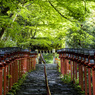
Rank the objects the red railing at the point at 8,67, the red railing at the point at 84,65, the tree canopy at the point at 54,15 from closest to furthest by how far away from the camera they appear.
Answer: the red railing at the point at 84,65, the red railing at the point at 8,67, the tree canopy at the point at 54,15

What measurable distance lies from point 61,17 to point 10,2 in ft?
11.2

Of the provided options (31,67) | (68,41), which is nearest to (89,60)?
(68,41)

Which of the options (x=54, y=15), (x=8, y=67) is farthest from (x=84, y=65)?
(x=54, y=15)

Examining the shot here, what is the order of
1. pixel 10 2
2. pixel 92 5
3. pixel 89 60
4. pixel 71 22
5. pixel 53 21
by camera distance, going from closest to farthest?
pixel 89 60, pixel 10 2, pixel 92 5, pixel 71 22, pixel 53 21

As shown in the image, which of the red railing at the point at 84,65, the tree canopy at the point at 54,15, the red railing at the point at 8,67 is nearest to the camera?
the red railing at the point at 84,65

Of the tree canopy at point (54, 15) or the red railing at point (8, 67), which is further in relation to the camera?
the tree canopy at point (54, 15)

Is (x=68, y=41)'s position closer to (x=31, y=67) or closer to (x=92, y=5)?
(x=31, y=67)

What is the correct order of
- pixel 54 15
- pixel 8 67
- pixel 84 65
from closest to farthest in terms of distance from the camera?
pixel 84 65 → pixel 8 67 → pixel 54 15

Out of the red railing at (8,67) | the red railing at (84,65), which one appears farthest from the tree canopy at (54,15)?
the red railing at (84,65)

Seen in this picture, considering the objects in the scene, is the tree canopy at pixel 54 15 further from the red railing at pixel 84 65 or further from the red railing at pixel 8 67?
the red railing at pixel 84 65

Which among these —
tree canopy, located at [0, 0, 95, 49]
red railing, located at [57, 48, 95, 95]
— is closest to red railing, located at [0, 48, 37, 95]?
tree canopy, located at [0, 0, 95, 49]

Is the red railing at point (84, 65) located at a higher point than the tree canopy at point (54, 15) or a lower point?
lower

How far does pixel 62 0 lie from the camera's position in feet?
23.2

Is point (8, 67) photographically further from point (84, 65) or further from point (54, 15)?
point (54, 15)
